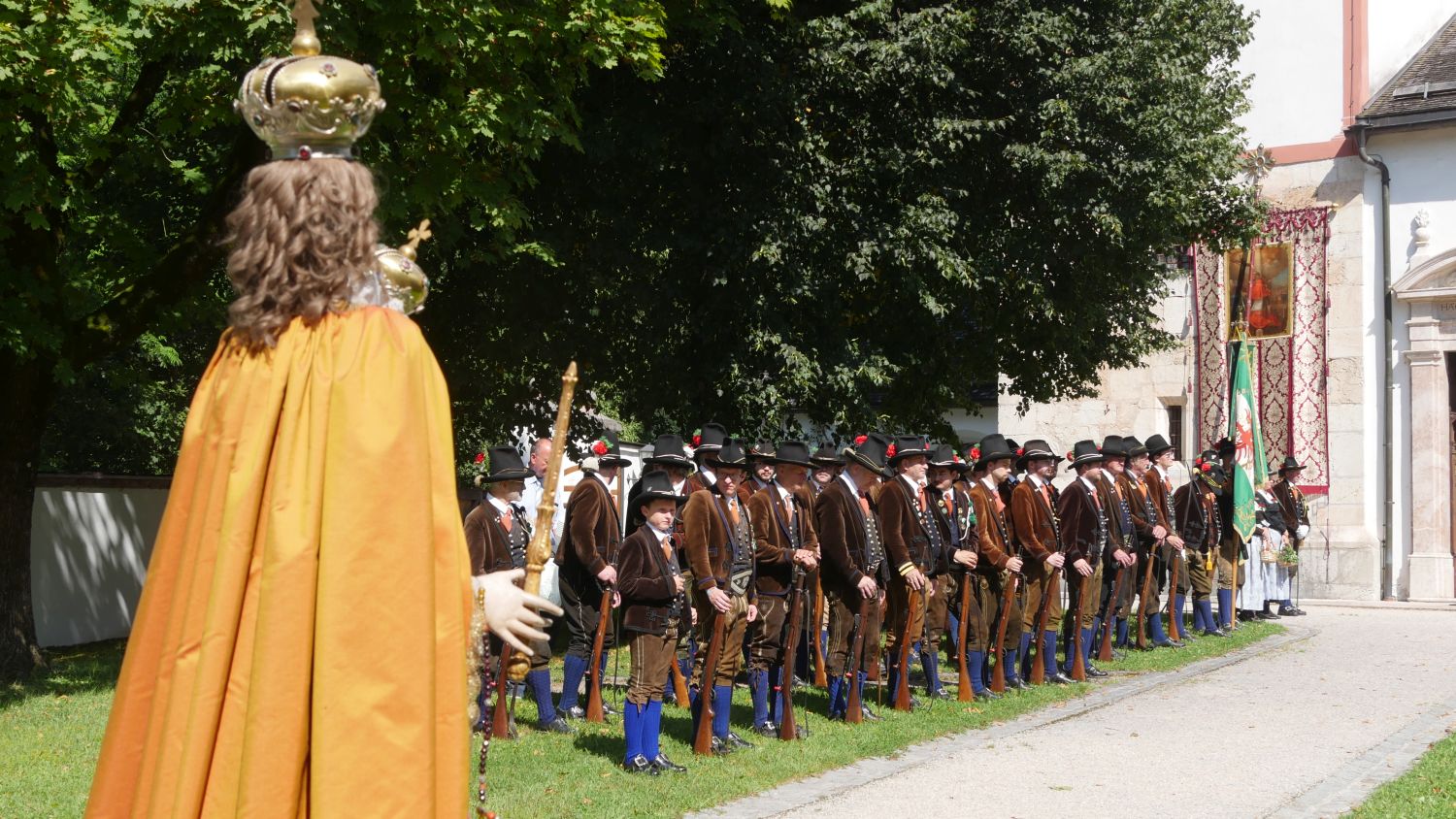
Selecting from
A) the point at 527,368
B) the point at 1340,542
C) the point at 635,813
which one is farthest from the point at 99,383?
the point at 1340,542

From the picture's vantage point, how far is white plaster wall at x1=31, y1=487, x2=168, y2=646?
56.8 ft

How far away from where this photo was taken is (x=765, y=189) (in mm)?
16219

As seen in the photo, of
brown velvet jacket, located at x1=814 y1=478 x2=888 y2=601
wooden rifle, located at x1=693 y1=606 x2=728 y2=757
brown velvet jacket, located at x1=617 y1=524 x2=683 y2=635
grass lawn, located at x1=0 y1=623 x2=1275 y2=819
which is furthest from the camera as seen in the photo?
brown velvet jacket, located at x1=814 y1=478 x2=888 y2=601

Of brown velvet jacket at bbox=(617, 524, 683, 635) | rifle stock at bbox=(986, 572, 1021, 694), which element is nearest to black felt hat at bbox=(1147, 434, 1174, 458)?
rifle stock at bbox=(986, 572, 1021, 694)

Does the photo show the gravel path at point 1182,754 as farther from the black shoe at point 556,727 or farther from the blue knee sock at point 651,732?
the black shoe at point 556,727

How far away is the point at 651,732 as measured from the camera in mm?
8945

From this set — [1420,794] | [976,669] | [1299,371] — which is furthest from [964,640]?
[1299,371]

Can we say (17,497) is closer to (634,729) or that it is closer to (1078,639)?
(634,729)

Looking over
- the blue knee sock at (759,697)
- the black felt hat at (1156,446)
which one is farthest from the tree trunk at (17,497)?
the black felt hat at (1156,446)

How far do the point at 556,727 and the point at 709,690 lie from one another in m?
1.72

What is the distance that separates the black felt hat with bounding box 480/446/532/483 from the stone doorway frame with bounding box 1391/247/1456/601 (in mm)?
19837

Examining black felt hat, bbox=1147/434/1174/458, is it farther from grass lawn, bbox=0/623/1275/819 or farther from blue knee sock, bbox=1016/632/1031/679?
grass lawn, bbox=0/623/1275/819

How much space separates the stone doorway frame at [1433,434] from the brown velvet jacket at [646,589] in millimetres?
20168

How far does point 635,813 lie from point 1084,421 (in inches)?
919
